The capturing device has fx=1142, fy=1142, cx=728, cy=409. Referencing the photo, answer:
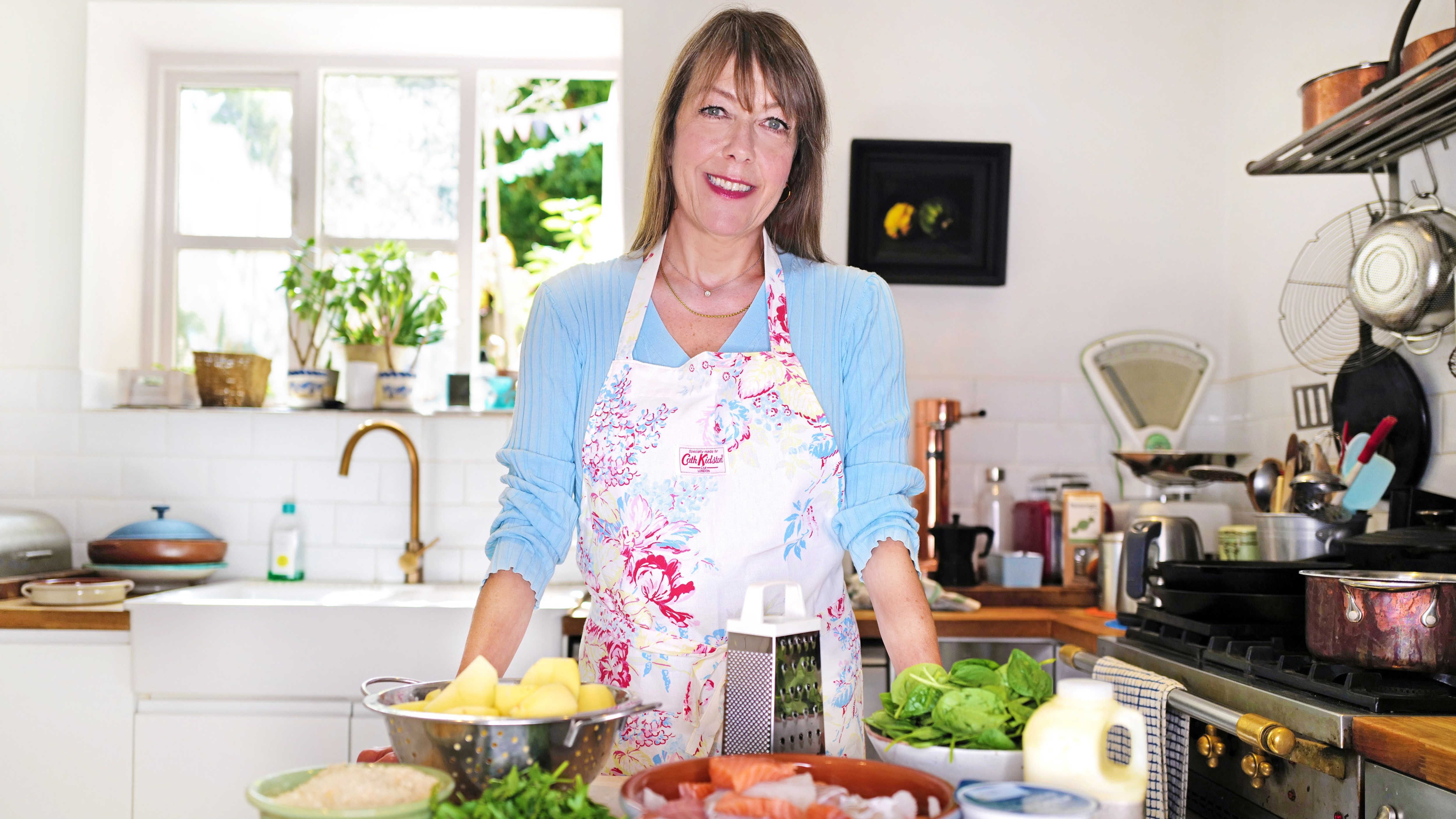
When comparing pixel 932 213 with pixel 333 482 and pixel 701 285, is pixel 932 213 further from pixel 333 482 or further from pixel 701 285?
pixel 333 482

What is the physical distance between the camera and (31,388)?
3.20 metres

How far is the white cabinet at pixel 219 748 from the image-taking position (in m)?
2.59

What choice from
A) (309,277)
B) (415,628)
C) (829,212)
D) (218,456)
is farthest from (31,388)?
(829,212)

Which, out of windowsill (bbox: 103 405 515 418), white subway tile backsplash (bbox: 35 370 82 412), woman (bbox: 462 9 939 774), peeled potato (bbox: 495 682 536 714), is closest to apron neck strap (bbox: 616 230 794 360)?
woman (bbox: 462 9 939 774)

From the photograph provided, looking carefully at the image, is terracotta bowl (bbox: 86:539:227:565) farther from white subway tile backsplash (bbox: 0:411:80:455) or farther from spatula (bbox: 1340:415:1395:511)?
spatula (bbox: 1340:415:1395:511)

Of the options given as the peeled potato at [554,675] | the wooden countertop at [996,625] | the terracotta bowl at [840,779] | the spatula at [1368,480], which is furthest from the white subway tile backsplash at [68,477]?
the spatula at [1368,480]

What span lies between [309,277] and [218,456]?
62 centimetres

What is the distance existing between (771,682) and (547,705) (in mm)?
196

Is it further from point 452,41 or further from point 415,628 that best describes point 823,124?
point 452,41

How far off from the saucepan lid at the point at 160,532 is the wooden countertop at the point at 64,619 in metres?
0.36

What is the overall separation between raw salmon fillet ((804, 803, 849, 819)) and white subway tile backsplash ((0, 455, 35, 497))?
10.3 ft

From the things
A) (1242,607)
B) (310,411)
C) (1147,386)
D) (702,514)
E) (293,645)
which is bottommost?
(293,645)

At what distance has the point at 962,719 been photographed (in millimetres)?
939

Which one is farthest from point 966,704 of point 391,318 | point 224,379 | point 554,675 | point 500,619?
point 224,379
